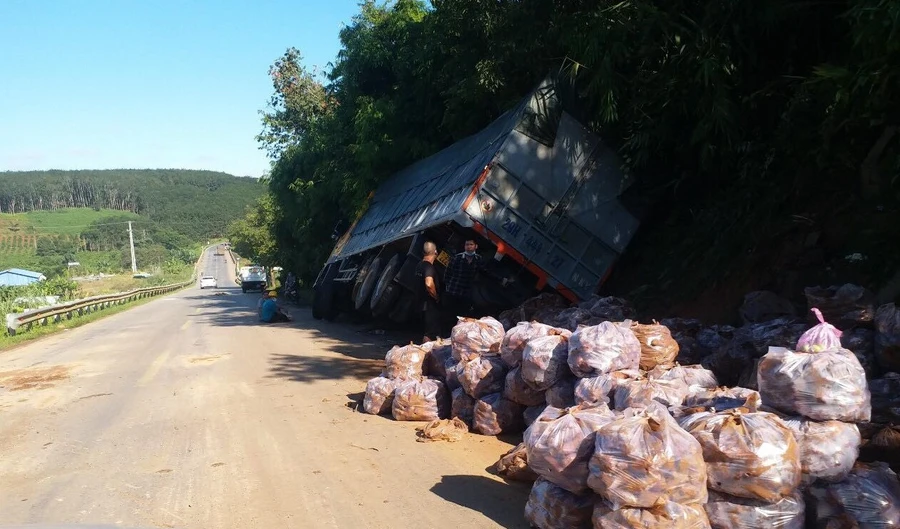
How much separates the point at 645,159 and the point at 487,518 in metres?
7.42

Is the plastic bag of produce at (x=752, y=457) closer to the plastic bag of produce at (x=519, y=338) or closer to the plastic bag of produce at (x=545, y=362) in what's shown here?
the plastic bag of produce at (x=545, y=362)

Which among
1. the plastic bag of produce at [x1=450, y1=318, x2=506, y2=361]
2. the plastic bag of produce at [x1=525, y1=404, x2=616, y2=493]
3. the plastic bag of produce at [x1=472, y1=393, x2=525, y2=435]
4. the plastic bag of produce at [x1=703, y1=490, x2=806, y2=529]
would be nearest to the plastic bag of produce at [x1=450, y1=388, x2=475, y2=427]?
the plastic bag of produce at [x1=472, y1=393, x2=525, y2=435]

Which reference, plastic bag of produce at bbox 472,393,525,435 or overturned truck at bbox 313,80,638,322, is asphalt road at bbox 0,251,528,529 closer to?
plastic bag of produce at bbox 472,393,525,435

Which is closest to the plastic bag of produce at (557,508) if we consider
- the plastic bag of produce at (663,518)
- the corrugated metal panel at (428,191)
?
the plastic bag of produce at (663,518)

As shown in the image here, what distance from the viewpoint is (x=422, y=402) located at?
6973mm

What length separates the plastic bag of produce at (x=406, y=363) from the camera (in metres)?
7.47

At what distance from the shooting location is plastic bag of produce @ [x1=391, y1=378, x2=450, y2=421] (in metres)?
6.97

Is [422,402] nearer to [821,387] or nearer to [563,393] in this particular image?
[563,393]

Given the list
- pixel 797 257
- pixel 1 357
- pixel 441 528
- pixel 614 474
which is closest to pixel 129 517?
pixel 441 528

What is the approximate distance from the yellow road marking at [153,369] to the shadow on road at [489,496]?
6233 millimetres

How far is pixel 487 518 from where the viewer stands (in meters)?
4.46

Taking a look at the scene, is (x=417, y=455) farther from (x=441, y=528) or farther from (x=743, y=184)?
(x=743, y=184)

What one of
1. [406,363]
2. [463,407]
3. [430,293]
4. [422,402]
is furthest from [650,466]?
[430,293]

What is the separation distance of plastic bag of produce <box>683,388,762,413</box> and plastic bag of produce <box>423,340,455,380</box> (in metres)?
3.04
